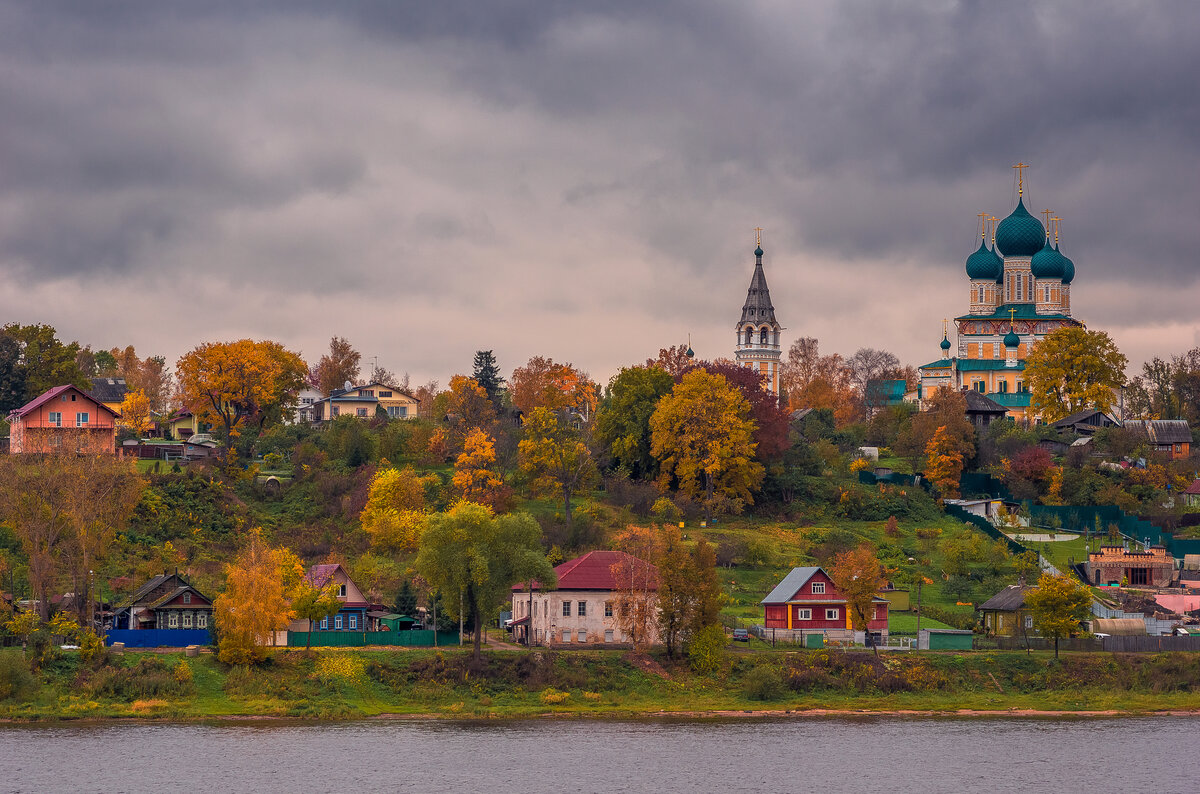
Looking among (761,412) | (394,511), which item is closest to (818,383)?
(761,412)

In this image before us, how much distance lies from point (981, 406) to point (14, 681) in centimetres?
8101

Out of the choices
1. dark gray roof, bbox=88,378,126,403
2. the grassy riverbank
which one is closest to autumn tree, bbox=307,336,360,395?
dark gray roof, bbox=88,378,126,403

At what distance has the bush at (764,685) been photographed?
70312 millimetres

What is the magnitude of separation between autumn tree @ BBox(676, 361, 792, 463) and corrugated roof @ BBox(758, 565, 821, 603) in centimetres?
2395

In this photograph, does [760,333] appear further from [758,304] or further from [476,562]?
[476,562]

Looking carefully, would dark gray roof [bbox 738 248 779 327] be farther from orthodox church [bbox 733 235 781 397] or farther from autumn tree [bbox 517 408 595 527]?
autumn tree [bbox 517 408 595 527]

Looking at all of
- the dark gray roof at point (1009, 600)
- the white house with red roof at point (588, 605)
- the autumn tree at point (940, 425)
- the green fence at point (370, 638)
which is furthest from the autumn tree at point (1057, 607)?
the autumn tree at point (940, 425)

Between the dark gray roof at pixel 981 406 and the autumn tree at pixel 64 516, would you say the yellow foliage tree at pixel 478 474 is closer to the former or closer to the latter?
the autumn tree at pixel 64 516

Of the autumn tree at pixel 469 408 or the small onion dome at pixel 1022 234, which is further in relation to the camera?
the small onion dome at pixel 1022 234

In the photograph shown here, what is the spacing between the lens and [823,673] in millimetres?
72688

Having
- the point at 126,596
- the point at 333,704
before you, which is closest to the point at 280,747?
the point at 333,704

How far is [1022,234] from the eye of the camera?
14675cm

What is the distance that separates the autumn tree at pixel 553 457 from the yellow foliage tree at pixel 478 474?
216 cm

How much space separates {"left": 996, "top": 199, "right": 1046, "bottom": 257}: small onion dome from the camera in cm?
14662
